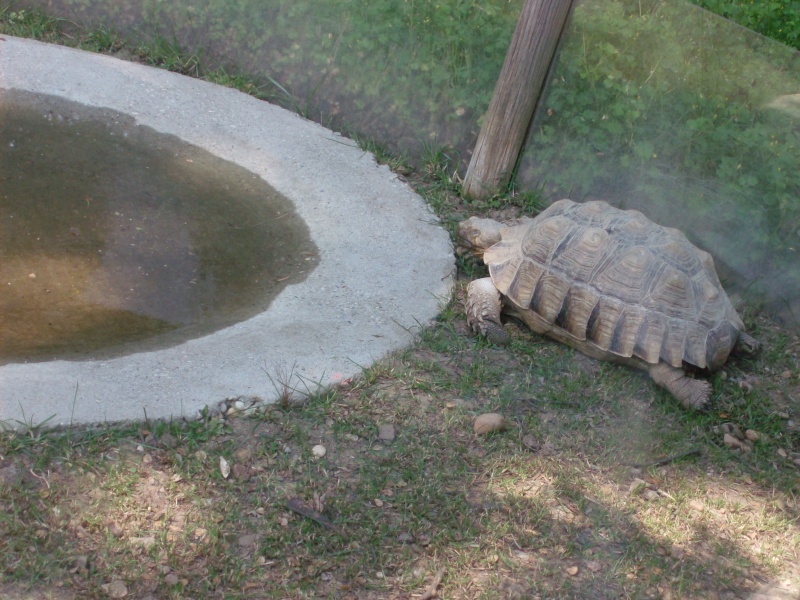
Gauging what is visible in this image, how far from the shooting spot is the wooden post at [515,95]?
5.21m

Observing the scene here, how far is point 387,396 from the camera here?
12.6ft

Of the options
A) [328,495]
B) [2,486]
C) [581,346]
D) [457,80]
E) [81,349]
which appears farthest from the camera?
[457,80]

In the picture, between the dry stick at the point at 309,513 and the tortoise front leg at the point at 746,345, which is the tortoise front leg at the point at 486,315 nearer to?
the tortoise front leg at the point at 746,345

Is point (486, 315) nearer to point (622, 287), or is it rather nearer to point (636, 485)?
point (622, 287)

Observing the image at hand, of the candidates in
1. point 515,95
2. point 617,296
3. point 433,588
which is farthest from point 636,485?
point 515,95

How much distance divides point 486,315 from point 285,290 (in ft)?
3.63

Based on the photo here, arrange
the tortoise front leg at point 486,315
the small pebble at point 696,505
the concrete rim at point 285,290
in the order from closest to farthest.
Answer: the concrete rim at point 285,290 < the small pebble at point 696,505 < the tortoise front leg at point 486,315

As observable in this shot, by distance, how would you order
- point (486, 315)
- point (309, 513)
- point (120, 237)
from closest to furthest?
1. point (309, 513)
2. point (486, 315)
3. point (120, 237)

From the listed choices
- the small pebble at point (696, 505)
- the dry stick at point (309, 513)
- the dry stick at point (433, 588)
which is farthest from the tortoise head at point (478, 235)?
the dry stick at point (433, 588)

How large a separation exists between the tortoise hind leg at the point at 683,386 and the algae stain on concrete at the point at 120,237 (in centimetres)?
201

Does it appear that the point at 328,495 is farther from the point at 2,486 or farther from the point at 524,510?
the point at 2,486

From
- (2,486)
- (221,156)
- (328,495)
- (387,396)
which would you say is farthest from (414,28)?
(2,486)

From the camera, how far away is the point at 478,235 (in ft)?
15.8

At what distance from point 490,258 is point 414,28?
7.52 ft
